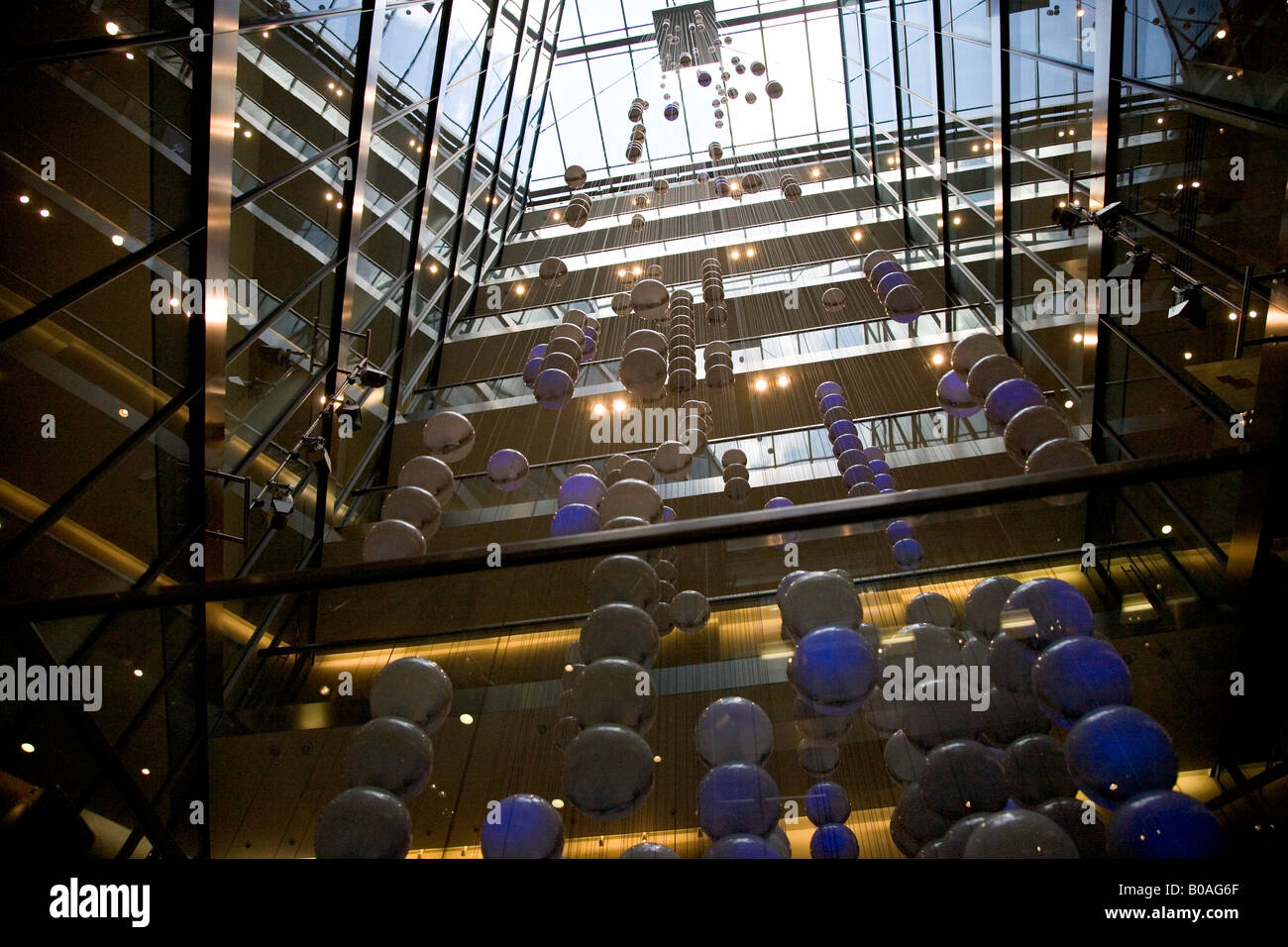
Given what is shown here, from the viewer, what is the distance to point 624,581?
363 cm

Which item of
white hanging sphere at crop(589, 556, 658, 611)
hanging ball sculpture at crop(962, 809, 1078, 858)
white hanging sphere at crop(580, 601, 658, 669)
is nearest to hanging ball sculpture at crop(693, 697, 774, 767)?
white hanging sphere at crop(580, 601, 658, 669)

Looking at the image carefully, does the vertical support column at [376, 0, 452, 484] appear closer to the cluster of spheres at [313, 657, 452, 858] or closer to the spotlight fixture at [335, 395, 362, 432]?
the spotlight fixture at [335, 395, 362, 432]

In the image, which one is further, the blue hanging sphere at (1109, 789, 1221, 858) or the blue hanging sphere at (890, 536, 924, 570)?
the blue hanging sphere at (890, 536, 924, 570)

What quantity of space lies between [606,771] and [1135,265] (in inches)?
197

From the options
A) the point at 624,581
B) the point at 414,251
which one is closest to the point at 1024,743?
the point at 624,581

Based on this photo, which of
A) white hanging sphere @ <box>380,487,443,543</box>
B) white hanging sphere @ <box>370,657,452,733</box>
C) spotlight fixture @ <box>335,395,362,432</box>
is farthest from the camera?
spotlight fixture @ <box>335,395,362,432</box>

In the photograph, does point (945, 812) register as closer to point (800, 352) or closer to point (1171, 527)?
point (1171, 527)

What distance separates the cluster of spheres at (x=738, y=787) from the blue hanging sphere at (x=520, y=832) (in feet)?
1.91

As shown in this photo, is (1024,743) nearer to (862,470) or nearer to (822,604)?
(822,604)

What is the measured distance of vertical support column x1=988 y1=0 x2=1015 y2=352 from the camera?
27.9 ft

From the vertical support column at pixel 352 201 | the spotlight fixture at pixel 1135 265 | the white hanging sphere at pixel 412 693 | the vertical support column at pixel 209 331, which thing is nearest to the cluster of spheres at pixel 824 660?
the white hanging sphere at pixel 412 693

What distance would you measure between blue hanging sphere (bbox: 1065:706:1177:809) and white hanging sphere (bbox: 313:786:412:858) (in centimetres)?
230

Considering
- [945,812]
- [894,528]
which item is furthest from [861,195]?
[945,812]
